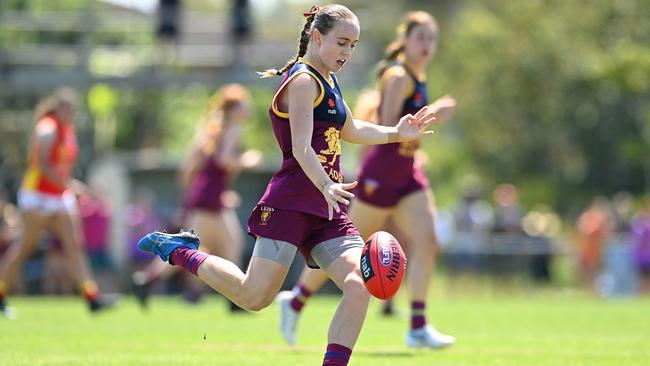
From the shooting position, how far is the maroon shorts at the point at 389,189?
11070mm

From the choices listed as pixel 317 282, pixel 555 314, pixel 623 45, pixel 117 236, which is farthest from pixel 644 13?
pixel 317 282

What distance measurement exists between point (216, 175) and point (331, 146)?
8.10 metres

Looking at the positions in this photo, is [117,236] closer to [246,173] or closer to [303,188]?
[246,173]

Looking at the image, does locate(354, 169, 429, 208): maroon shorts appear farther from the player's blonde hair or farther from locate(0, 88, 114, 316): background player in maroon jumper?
locate(0, 88, 114, 316): background player in maroon jumper

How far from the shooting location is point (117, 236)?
2406 cm

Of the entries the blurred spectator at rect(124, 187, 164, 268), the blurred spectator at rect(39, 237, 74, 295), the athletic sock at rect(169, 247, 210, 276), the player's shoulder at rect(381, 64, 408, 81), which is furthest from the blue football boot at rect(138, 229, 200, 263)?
the blurred spectator at rect(124, 187, 164, 268)

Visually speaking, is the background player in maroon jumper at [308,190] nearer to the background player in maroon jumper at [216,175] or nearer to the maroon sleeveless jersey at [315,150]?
the maroon sleeveless jersey at [315,150]

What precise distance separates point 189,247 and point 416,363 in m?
2.07

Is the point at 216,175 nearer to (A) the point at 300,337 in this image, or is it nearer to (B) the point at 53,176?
(B) the point at 53,176

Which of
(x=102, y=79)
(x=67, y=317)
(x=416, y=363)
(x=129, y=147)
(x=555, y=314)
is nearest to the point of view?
(x=416, y=363)

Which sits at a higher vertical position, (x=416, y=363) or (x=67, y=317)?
(x=416, y=363)

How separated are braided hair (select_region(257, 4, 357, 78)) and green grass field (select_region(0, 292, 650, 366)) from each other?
2.41 m

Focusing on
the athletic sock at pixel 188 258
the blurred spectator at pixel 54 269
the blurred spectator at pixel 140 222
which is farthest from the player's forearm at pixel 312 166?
the blurred spectator at pixel 140 222

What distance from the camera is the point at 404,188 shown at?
11.1 meters
